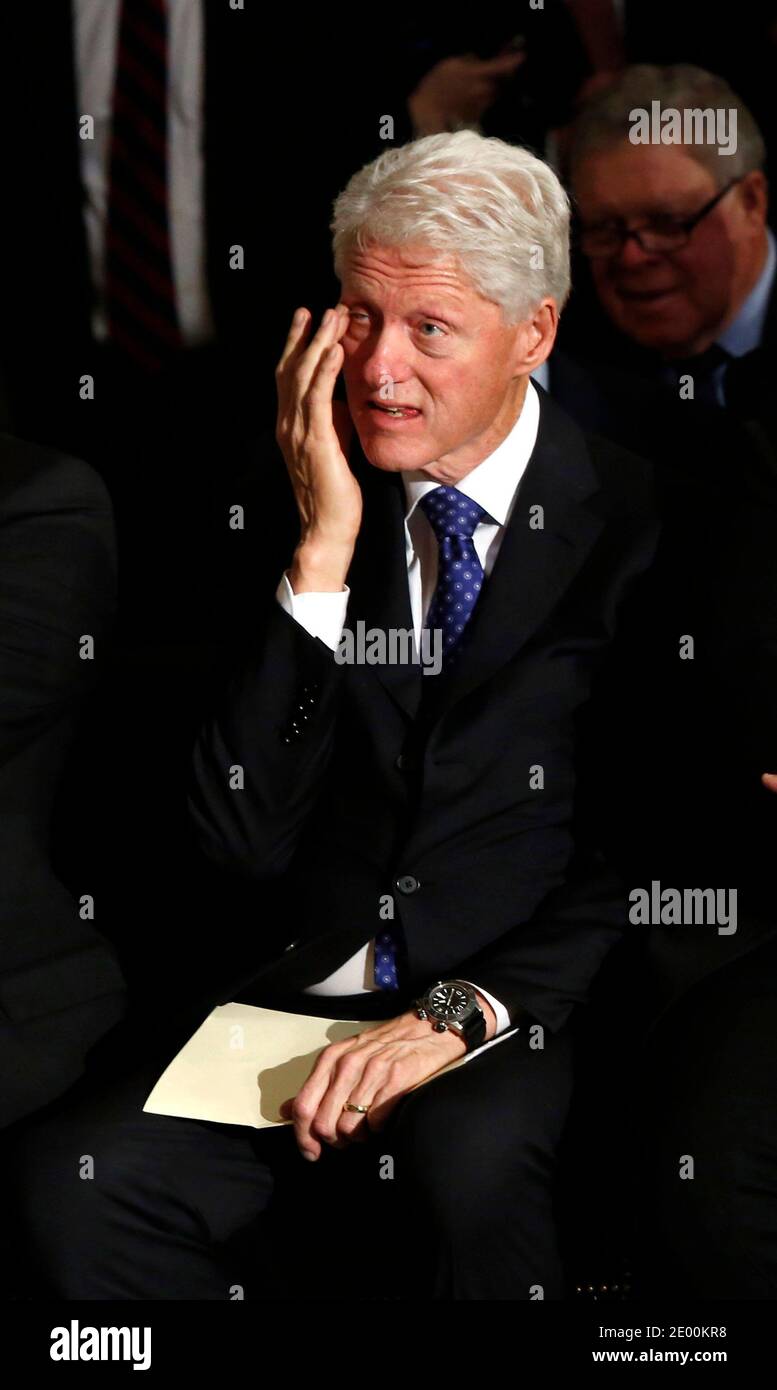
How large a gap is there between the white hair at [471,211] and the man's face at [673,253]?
84cm

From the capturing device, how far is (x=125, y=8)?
312cm

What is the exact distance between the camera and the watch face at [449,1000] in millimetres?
1859

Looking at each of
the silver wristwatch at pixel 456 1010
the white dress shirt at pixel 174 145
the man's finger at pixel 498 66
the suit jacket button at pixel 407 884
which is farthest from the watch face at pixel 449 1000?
the man's finger at pixel 498 66

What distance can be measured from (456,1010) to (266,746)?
37cm

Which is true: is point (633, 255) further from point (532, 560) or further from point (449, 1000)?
point (449, 1000)

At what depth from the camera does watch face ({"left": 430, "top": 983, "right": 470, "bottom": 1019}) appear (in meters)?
1.86

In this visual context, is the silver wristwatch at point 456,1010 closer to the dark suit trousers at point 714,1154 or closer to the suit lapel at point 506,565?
the dark suit trousers at point 714,1154

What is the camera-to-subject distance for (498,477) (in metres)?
2.05

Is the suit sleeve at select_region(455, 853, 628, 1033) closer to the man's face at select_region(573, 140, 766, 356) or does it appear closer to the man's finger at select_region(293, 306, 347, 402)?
the man's finger at select_region(293, 306, 347, 402)

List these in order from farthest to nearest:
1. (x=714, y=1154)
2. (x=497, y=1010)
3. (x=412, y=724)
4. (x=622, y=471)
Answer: (x=622, y=471)
(x=412, y=724)
(x=497, y=1010)
(x=714, y=1154)

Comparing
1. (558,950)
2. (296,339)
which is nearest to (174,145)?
(296,339)

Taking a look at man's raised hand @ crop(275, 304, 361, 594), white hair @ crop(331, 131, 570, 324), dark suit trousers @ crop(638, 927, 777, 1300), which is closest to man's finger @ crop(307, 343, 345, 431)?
man's raised hand @ crop(275, 304, 361, 594)
